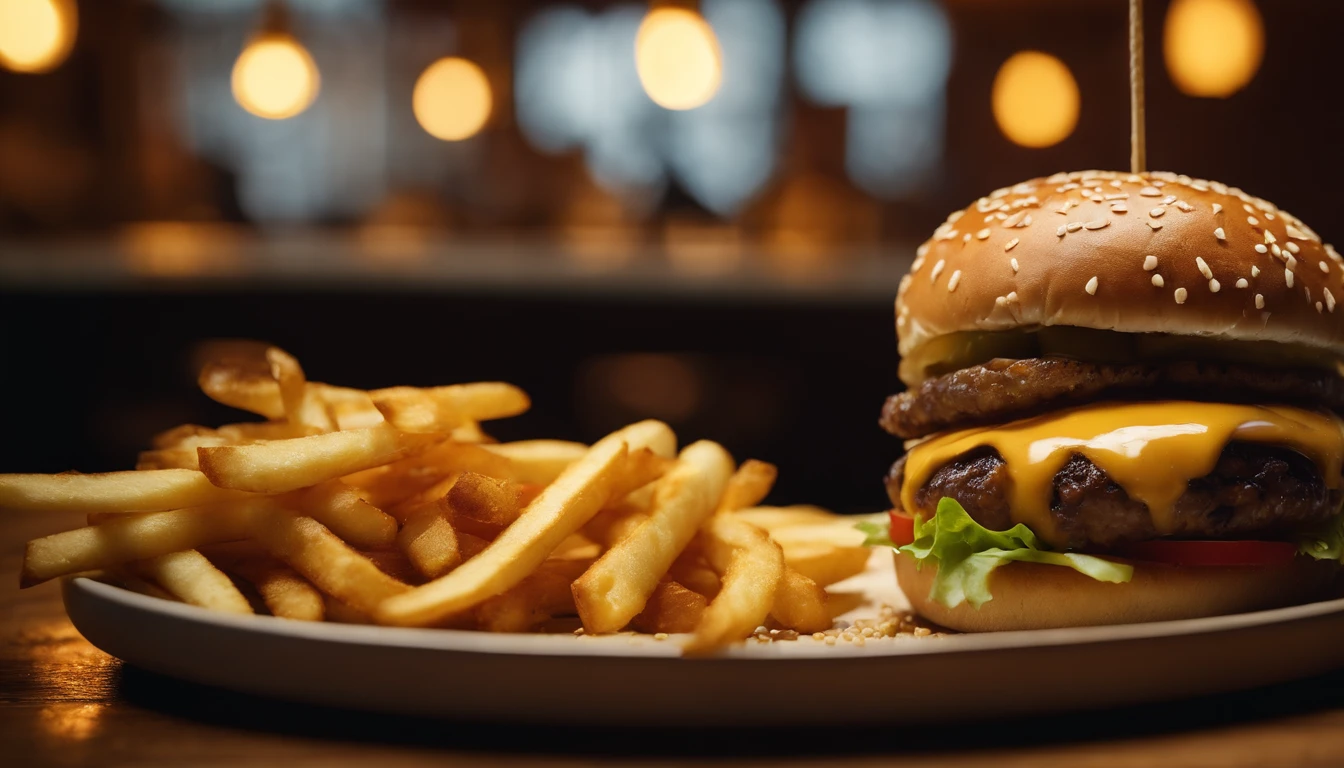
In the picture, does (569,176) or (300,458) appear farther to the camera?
(569,176)

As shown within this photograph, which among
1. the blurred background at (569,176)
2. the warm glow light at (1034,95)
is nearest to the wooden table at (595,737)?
the blurred background at (569,176)

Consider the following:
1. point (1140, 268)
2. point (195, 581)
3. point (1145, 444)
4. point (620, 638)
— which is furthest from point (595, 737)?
point (1140, 268)

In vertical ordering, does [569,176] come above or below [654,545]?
above

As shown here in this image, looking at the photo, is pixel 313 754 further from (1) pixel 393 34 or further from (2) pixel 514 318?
(1) pixel 393 34

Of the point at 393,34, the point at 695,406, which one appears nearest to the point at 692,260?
the point at 695,406

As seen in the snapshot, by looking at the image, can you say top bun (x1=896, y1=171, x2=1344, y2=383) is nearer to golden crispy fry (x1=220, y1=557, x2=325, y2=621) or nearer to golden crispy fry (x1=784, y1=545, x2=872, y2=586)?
golden crispy fry (x1=784, y1=545, x2=872, y2=586)

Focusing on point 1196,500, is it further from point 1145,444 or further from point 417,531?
point 417,531

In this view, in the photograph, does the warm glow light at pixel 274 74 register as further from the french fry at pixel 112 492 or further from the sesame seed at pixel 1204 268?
the sesame seed at pixel 1204 268
